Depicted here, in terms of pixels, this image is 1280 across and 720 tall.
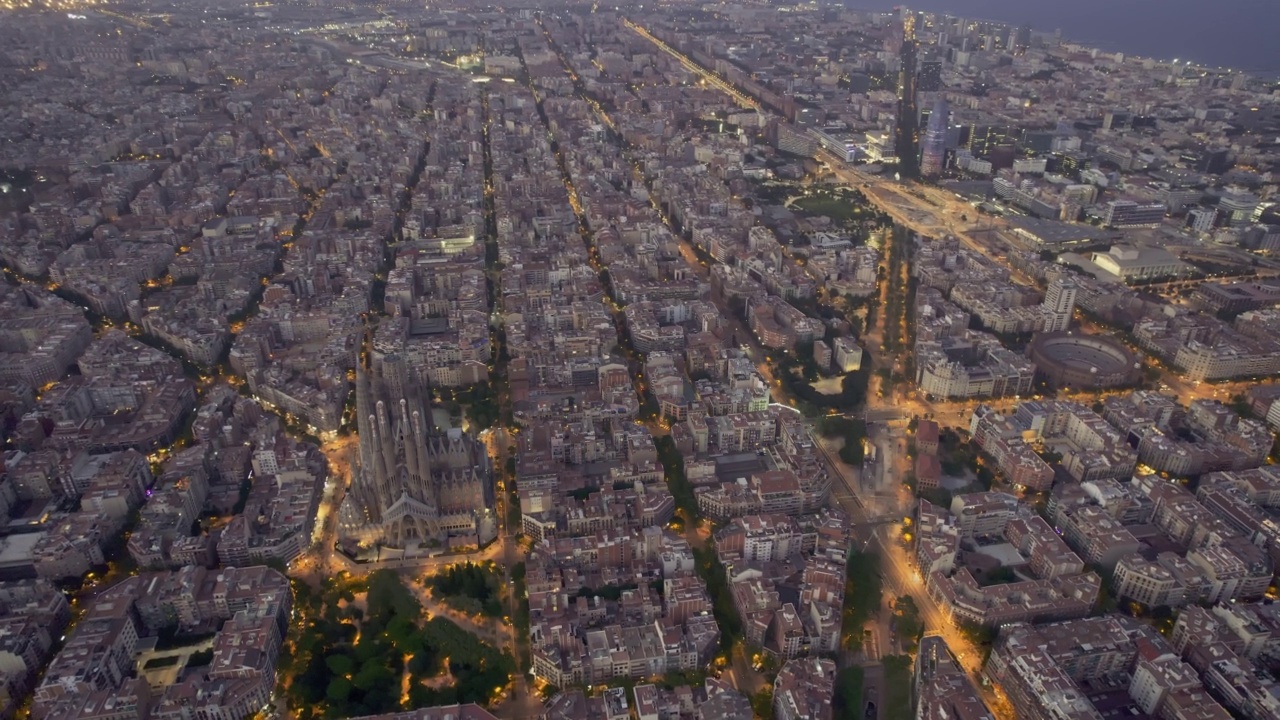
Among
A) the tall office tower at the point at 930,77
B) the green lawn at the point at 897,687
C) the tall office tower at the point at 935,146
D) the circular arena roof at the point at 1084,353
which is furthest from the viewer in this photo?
the tall office tower at the point at 930,77

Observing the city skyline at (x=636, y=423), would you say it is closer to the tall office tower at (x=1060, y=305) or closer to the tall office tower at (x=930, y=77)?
the tall office tower at (x=1060, y=305)

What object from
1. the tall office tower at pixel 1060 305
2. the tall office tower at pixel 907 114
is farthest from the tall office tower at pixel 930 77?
the tall office tower at pixel 1060 305

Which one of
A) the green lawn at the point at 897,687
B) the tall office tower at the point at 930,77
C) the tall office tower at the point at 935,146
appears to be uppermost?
the tall office tower at the point at 930,77

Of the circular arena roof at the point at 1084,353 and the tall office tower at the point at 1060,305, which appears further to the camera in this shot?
the tall office tower at the point at 1060,305

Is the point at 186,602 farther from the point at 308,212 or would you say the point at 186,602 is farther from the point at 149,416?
the point at 308,212

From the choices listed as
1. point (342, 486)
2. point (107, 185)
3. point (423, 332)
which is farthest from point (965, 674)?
point (107, 185)

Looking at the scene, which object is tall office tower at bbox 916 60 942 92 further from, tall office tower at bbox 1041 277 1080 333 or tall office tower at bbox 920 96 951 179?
tall office tower at bbox 1041 277 1080 333

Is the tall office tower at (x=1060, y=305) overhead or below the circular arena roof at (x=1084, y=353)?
overhead
